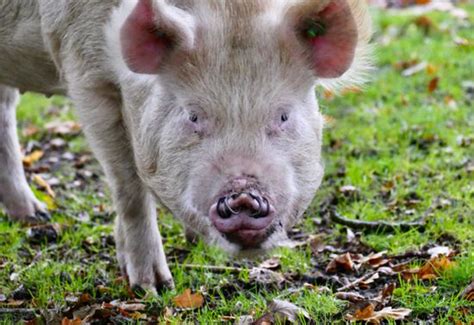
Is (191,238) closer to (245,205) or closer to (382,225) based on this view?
(382,225)

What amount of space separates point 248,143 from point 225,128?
13cm

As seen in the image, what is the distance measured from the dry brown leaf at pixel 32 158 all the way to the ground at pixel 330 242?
15 millimetres

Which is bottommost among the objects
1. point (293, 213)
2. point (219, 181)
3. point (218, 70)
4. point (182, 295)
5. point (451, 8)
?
point (451, 8)

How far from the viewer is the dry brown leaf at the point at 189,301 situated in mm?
4910

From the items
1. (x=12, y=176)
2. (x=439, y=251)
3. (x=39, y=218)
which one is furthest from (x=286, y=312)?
(x=12, y=176)

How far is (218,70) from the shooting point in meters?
4.20

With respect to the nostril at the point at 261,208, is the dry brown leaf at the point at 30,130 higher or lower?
lower

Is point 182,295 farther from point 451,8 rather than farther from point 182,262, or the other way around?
point 451,8

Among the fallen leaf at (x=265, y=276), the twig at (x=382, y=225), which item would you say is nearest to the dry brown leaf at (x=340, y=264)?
the fallen leaf at (x=265, y=276)

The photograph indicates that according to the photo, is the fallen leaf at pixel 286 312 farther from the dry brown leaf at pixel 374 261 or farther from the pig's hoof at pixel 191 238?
the pig's hoof at pixel 191 238

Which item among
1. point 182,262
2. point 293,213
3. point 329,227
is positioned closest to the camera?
point 293,213

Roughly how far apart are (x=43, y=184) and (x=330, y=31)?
3329 mm

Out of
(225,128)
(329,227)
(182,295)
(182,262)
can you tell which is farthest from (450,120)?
(225,128)

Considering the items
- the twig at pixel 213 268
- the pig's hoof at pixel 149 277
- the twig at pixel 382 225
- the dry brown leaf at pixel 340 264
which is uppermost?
the pig's hoof at pixel 149 277
